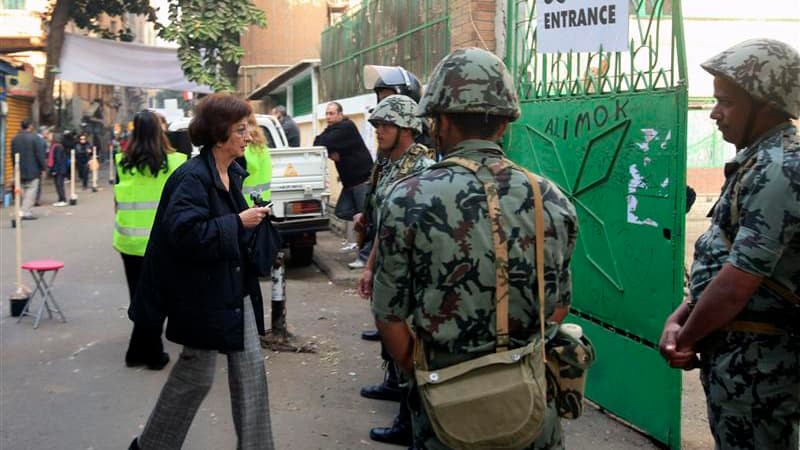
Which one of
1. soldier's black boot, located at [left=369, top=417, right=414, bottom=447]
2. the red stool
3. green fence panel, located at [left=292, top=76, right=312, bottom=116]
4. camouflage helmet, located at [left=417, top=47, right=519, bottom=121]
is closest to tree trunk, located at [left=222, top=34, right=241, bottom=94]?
green fence panel, located at [left=292, top=76, right=312, bottom=116]

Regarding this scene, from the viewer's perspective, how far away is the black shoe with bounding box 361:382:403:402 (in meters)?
5.29

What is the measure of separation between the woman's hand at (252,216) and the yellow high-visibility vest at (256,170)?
2145 mm

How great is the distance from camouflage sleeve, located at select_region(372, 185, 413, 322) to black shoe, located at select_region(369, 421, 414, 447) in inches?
94.9

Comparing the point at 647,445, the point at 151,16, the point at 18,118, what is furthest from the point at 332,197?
the point at 18,118

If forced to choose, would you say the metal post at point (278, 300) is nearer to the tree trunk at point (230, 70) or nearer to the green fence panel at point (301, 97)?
the green fence panel at point (301, 97)

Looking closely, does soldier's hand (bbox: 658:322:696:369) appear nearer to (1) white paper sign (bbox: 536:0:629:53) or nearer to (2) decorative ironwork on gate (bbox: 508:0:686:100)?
(2) decorative ironwork on gate (bbox: 508:0:686:100)

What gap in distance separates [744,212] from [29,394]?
4879mm

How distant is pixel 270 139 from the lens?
429 inches

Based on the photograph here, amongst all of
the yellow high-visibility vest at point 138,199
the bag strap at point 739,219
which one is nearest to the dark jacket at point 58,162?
the yellow high-visibility vest at point 138,199

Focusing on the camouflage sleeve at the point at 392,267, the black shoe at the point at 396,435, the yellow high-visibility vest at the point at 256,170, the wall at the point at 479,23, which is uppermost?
the wall at the point at 479,23

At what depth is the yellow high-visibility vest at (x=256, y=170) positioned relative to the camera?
5.88 meters

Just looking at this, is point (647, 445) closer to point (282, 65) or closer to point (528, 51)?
point (528, 51)

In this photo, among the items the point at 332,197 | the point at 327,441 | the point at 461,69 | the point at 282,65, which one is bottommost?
the point at 327,441

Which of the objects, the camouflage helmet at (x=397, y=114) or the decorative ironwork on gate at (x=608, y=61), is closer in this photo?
the decorative ironwork on gate at (x=608, y=61)
